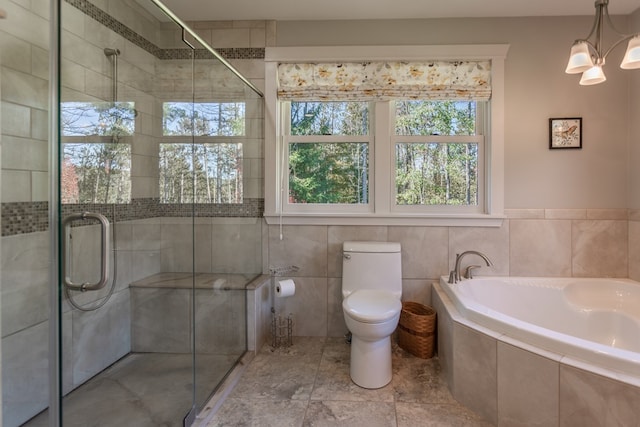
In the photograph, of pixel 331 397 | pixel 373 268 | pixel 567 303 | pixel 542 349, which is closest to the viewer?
pixel 542 349

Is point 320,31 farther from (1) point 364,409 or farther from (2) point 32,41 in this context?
(1) point 364,409

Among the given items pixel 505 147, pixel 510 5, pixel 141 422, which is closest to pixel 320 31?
pixel 510 5

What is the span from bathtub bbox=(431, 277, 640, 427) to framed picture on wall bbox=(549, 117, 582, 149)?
3.28ft

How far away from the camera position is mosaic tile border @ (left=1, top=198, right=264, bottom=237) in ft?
4.39

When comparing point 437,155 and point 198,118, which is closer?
point 198,118

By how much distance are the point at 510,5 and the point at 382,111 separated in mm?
1121

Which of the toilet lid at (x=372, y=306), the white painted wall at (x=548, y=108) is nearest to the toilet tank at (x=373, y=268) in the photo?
the toilet lid at (x=372, y=306)

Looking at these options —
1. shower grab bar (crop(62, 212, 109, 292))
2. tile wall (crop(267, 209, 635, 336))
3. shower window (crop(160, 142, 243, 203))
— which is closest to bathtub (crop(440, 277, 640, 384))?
tile wall (crop(267, 209, 635, 336))

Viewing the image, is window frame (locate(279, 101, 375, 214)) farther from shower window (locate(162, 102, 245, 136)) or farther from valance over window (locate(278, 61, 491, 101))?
shower window (locate(162, 102, 245, 136))

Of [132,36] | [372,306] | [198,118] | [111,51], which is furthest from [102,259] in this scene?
[372,306]

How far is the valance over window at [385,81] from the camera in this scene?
2.35m

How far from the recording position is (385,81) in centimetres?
238

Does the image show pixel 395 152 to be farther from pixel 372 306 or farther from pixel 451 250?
pixel 372 306

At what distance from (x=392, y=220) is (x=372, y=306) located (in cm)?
78
